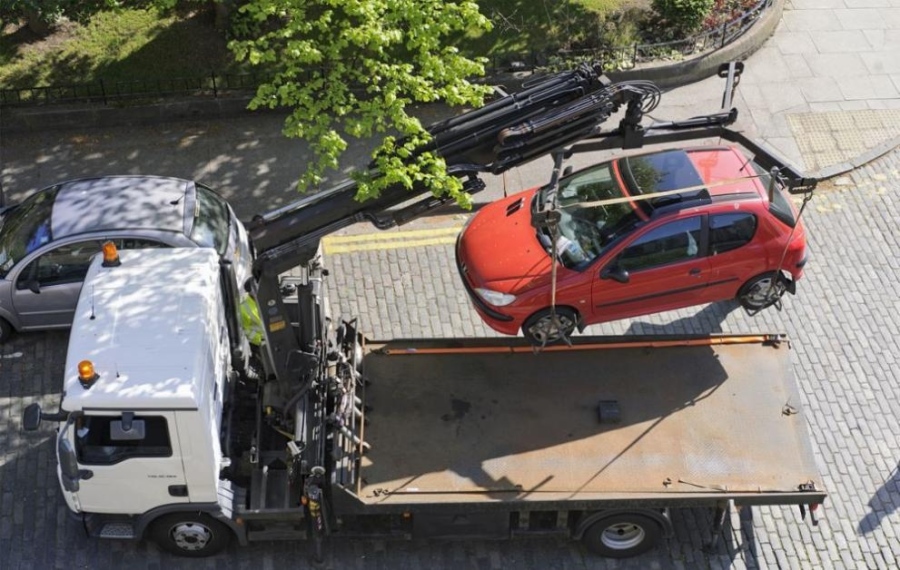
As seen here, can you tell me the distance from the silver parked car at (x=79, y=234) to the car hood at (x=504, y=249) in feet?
9.28

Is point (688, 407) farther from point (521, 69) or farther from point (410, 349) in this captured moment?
point (521, 69)

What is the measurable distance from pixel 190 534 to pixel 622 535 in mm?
4289

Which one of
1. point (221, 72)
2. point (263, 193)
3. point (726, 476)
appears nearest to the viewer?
point (726, 476)

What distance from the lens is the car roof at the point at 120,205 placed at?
40.3 ft

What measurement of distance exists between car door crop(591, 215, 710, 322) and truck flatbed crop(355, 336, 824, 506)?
2.10 ft

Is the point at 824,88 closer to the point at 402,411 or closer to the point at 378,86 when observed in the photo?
the point at 378,86

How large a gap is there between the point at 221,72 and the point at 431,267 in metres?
5.89

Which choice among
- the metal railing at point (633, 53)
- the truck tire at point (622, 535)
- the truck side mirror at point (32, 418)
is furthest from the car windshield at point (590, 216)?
the metal railing at point (633, 53)

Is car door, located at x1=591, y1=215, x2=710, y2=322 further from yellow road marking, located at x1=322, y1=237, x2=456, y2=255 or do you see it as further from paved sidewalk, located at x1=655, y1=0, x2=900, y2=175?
paved sidewalk, located at x1=655, y1=0, x2=900, y2=175

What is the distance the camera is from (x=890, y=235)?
14.7 metres

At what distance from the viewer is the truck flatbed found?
9.61 m

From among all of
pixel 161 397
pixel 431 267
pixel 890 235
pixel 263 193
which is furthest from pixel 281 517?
pixel 890 235

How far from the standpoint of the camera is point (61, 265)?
1234 centimetres

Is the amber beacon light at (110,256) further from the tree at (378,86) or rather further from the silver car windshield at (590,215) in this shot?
the silver car windshield at (590,215)
